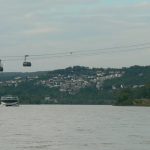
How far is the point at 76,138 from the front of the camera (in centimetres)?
6912

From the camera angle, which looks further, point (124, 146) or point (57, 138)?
point (57, 138)

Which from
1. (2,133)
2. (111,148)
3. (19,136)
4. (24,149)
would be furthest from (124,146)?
(2,133)

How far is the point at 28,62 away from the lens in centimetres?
9125

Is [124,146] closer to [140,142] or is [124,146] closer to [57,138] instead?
[140,142]

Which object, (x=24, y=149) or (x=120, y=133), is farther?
(x=120, y=133)

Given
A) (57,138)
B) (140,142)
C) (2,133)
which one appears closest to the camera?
(140,142)

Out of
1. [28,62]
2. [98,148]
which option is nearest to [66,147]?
[98,148]

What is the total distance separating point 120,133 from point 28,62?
1898 cm

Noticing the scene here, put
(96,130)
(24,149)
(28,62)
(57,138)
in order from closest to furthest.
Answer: (24,149), (57,138), (96,130), (28,62)

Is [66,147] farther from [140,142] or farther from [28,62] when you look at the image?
[28,62]

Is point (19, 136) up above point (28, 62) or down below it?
below

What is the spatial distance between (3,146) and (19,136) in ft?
34.7

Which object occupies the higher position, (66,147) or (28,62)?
(28,62)

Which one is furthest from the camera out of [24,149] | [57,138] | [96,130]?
[96,130]
